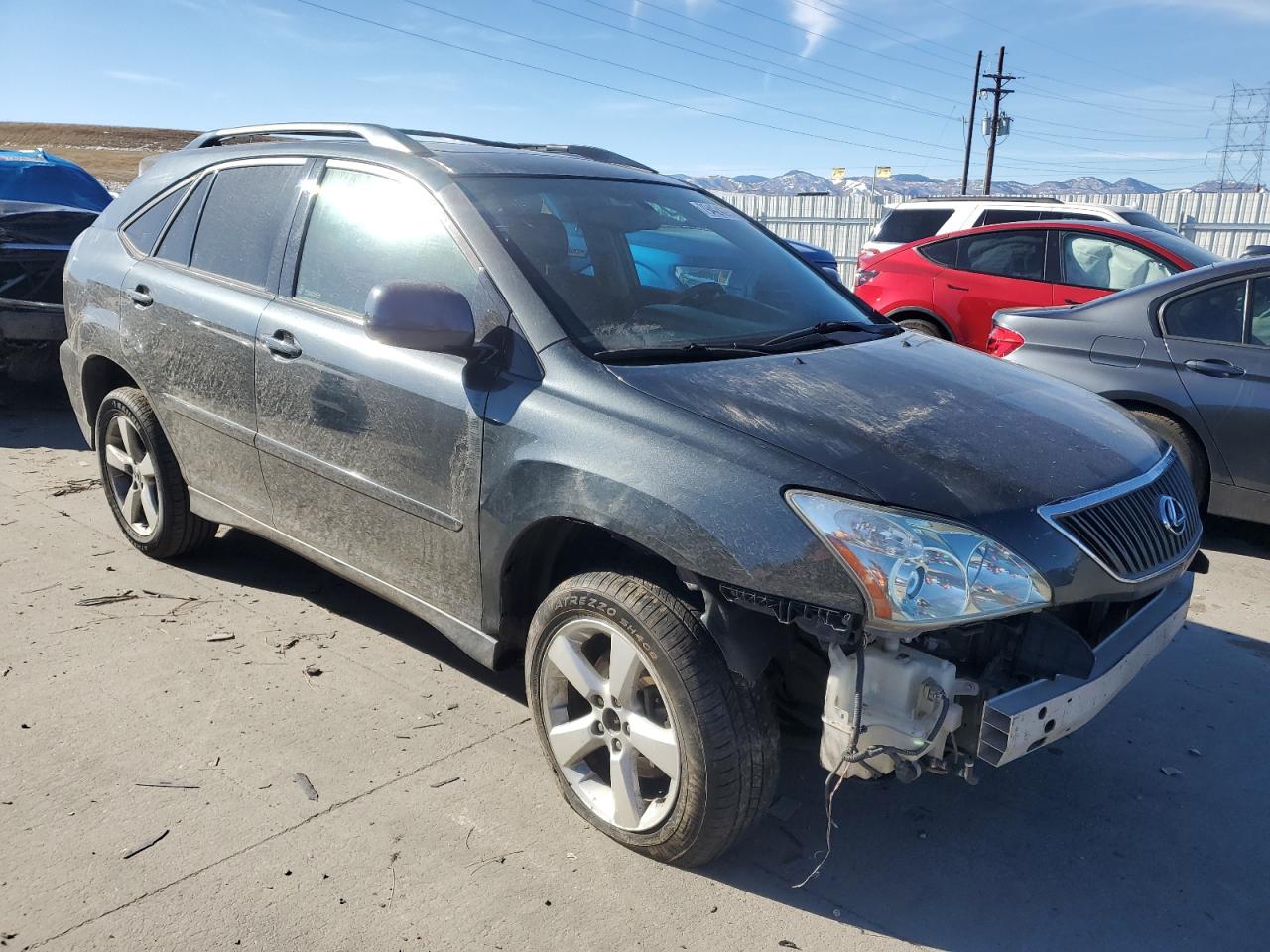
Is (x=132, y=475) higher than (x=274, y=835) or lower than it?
higher

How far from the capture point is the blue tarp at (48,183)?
11.1m

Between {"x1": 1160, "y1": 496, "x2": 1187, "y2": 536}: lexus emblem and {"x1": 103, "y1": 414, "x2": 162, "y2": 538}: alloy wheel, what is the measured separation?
3.83 m

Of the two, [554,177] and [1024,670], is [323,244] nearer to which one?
[554,177]

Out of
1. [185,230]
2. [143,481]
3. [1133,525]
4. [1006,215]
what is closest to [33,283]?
[143,481]

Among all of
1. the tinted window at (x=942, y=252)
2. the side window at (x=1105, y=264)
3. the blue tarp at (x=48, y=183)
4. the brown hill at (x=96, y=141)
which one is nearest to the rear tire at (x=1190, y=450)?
the side window at (x=1105, y=264)

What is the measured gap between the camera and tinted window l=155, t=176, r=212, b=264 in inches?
170

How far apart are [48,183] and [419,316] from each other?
417 inches

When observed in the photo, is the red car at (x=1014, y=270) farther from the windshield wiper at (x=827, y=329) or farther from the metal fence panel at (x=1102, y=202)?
the metal fence panel at (x=1102, y=202)

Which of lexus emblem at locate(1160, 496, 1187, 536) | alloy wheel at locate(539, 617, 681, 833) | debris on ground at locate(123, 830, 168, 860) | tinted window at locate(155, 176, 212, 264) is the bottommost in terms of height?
debris on ground at locate(123, 830, 168, 860)

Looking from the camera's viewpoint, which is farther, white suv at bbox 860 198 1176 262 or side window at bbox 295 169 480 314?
white suv at bbox 860 198 1176 262

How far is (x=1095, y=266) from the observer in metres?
8.65

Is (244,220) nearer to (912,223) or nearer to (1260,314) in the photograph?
(1260,314)

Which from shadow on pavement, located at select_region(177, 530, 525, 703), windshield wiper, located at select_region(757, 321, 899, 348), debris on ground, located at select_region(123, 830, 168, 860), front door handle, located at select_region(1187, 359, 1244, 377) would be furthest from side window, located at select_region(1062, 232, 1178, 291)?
debris on ground, located at select_region(123, 830, 168, 860)

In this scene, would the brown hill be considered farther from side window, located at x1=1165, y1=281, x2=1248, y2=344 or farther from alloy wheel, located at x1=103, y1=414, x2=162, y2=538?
side window, located at x1=1165, y1=281, x2=1248, y2=344
